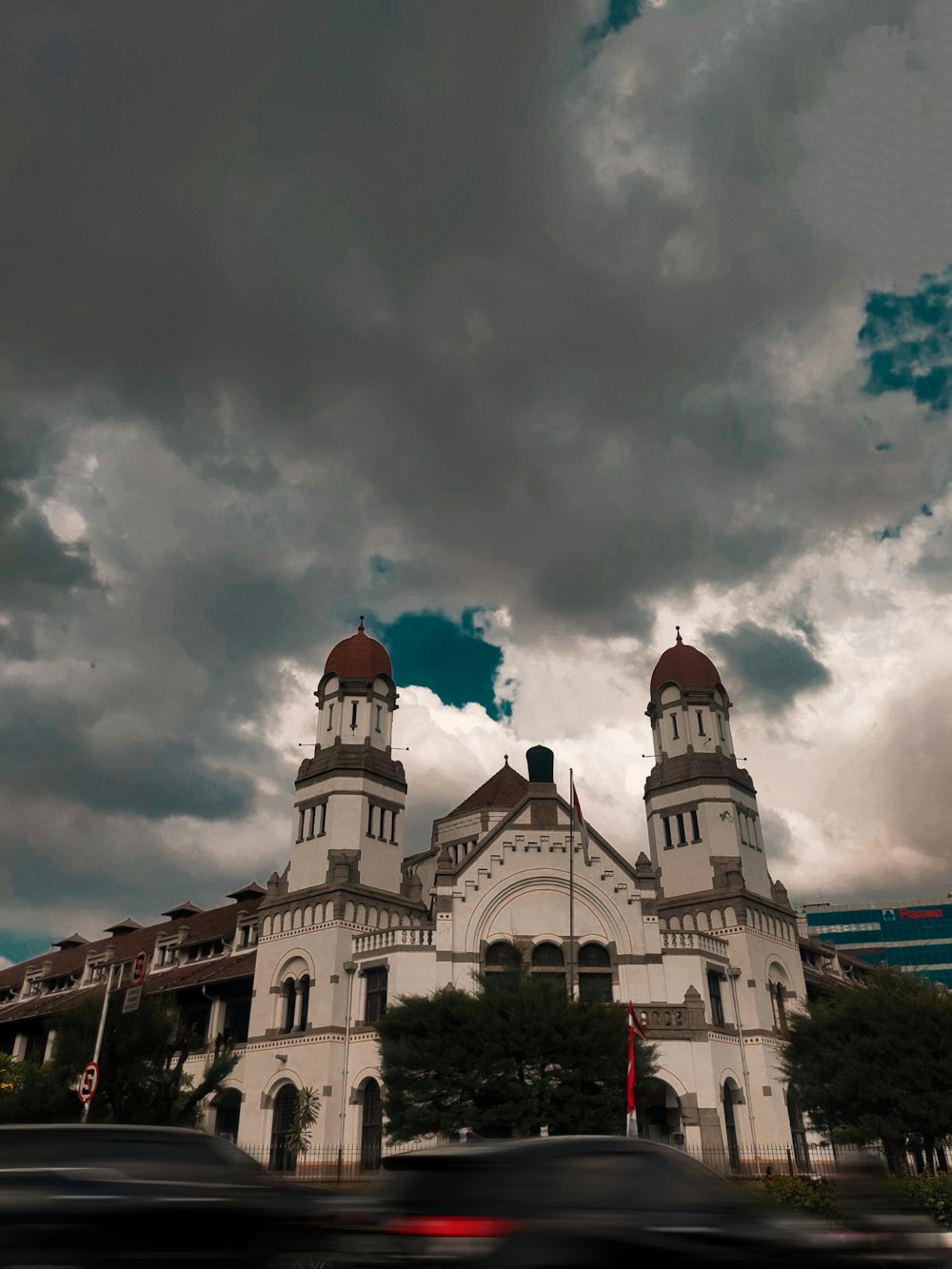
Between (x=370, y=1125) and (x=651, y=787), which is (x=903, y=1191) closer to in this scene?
(x=370, y=1125)

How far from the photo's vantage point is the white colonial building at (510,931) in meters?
42.3

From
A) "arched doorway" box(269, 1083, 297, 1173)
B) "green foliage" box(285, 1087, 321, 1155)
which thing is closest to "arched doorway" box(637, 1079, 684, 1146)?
"green foliage" box(285, 1087, 321, 1155)

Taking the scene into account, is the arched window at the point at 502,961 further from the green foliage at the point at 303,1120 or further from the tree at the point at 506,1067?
the green foliage at the point at 303,1120

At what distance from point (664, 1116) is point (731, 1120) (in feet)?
11.0

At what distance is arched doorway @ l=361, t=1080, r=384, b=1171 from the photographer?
40.4m

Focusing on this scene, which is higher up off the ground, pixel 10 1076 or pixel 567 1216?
pixel 10 1076

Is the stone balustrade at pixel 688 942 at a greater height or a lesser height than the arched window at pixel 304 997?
greater

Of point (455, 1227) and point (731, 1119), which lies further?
point (731, 1119)

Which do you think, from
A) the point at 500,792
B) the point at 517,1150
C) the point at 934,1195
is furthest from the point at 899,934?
the point at 517,1150

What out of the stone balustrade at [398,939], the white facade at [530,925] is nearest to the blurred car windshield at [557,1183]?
the white facade at [530,925]

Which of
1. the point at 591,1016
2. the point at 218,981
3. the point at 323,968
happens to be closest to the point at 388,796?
the point at 323,968

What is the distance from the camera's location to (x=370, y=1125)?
4147cm

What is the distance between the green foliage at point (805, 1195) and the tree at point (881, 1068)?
12.2 meters

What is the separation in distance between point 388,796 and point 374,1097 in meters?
14.9
